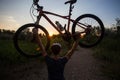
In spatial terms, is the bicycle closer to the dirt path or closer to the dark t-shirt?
the dark t-shirt

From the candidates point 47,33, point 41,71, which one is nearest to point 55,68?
point 47,33

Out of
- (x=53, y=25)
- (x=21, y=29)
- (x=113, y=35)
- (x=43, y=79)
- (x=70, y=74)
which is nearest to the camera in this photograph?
(x=21, y=29)

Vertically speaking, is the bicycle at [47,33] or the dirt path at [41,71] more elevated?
the bicycle at [47,33]

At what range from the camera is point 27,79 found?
24.2 metres

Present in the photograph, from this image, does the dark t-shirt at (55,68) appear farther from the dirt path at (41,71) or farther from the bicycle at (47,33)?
the dirt path at (41,71)

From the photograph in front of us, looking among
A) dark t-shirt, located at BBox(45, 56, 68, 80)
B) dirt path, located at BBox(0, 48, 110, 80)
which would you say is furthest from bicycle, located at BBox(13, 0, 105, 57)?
dirt path, located at BBox(0, 48, 110, 80)

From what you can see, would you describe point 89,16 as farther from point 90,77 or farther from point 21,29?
point 90,77

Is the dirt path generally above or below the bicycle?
below

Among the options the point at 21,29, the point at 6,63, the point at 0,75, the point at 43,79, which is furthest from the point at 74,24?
the point at 6,63

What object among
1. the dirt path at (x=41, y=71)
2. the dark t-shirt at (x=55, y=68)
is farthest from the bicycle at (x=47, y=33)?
the dirt path at (x=41, y=71)

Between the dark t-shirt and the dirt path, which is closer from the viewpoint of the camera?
the dark t-shirt

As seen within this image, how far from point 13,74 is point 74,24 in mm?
19674

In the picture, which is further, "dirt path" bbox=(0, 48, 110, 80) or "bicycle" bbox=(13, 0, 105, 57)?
"dirt path" bbox=(0, 48, 110, 80)

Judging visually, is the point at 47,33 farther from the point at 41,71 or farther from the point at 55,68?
the point at 41,71
